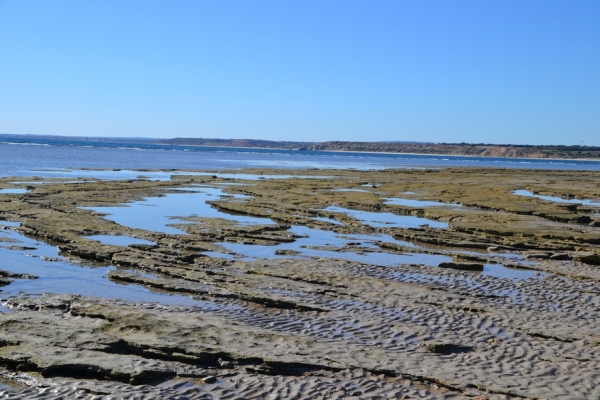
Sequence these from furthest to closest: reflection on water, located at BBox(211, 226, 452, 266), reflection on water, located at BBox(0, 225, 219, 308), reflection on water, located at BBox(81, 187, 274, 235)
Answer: reflection on water, located at BBox(81, 187, 274, 235)
reflection on water, located at BBox(211, 226, 452, 266)
reflection on water, located at BBox(0, 225, 219, 308)

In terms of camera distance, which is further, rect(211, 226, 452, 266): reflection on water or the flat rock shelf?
rect(211, 226, 452, 266): reflection on water

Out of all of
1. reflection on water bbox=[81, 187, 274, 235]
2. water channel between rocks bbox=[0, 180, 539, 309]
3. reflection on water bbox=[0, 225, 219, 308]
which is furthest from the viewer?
reflection on water bbox=[81, 187, 274, 235]

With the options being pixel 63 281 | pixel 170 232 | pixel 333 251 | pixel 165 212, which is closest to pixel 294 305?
pixel 63 281

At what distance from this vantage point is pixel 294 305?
1327 centimetres

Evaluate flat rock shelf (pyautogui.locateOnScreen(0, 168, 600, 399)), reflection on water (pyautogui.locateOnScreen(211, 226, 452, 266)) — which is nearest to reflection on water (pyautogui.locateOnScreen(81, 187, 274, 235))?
flat rock shelf (pyautogui.locateOnScreen(0, 168, 600, 399))

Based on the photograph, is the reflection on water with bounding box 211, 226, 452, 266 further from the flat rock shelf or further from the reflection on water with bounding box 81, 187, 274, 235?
the reflection on water with bounding box 81, 187, 274, 235

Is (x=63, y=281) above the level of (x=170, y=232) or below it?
below

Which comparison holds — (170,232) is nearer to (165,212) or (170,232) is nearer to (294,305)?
(165,212)

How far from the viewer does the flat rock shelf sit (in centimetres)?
915

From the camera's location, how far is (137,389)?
28.3ft

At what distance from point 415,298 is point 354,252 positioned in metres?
5.83

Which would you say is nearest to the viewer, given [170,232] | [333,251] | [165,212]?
[333,251]

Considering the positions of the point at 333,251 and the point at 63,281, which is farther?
the point at 333,251

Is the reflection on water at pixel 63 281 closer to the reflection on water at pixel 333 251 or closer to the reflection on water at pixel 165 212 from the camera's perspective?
the reflection on water at pixel 333 251
